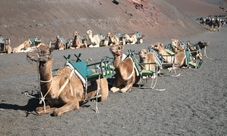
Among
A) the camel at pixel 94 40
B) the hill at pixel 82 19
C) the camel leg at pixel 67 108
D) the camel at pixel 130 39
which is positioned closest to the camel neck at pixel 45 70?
the camel leg at pixel 67 108

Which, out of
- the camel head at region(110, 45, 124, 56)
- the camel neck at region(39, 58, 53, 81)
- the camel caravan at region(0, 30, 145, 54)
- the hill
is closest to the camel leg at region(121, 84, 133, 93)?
the camel head at region(110, 45, 124, 56)

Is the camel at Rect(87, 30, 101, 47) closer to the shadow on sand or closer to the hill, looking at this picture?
the hill

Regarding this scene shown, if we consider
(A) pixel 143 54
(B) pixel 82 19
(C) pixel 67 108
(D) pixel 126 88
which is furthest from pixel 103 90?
(B) pixel 82 19

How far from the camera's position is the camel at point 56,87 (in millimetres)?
5898

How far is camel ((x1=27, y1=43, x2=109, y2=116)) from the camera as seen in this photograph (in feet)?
19.4

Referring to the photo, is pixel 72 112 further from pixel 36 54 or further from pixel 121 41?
pixel 121 41

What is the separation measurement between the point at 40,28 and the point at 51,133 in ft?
65.1

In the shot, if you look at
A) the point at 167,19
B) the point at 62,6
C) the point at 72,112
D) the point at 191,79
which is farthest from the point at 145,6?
the point at 72,112

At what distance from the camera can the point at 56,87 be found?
6250mm

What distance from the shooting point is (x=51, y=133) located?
5613 millimetres

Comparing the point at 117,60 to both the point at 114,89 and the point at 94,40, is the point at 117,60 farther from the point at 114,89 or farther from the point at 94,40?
the point at 94,40

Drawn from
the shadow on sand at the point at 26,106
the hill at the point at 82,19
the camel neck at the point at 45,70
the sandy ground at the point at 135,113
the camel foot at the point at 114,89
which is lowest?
the sandy ground at the point at 135,113

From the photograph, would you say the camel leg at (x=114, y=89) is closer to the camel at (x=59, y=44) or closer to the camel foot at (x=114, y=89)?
the camel foot at (x=114, y=89)

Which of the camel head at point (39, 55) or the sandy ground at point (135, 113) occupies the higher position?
the camel head at point (39, 55)
